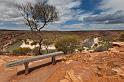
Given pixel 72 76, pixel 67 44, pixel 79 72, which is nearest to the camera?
pixel 72 76

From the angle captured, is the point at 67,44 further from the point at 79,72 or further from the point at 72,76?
the point at 72,76

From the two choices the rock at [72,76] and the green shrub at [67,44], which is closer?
the rock at [72,76]

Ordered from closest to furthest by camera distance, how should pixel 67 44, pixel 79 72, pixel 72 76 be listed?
pixel 72 76 < pixel 79 72 < pixel 67 44

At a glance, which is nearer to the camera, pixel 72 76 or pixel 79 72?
pixel 72 76

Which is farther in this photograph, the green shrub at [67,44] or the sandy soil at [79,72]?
the green shrub at [67,44]

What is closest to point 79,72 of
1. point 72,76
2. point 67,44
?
point 72,76

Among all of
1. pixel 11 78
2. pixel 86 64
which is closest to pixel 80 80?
pixel 86 64

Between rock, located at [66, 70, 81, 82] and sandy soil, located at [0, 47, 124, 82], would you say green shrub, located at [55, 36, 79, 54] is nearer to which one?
sandy soil, located at [0, 47, 124, 82]

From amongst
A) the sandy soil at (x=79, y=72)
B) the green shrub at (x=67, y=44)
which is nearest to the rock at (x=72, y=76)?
the sandy soil at (x=79, y=72)

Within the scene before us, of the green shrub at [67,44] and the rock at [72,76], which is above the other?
the rock at [72,76]

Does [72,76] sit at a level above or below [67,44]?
above

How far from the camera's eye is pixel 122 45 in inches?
447

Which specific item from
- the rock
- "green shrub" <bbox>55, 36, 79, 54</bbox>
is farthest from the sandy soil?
"green shrub" <bbox>55, 36, 79, 54</bbox>

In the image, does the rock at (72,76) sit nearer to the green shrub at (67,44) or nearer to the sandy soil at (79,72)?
the sandy soil at (79,72)
